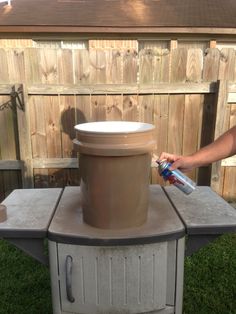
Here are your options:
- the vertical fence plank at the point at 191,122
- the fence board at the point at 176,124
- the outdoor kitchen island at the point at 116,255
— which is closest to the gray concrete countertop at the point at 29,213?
the outdoor kitchen island at the point at 116,255

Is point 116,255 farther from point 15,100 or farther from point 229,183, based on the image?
point 229,183

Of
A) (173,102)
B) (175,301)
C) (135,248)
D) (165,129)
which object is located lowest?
(175,301)

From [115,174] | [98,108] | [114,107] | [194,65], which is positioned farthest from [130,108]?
[115,174]

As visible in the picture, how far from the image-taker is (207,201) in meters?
1.86

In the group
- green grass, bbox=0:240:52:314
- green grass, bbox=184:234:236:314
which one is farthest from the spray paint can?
green grass, bbox=0:240:52:314

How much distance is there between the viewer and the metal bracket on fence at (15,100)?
3.30 metres

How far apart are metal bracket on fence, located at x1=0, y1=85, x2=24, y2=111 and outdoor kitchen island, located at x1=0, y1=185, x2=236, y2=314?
194cm

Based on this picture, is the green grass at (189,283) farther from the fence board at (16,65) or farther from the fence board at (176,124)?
the fence board at (16,65)

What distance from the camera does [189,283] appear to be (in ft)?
8.44

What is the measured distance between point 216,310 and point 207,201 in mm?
952

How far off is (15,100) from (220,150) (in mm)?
2418

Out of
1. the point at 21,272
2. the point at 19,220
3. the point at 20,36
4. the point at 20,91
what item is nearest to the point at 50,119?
the point at 20,91

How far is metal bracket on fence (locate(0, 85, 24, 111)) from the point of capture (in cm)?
330

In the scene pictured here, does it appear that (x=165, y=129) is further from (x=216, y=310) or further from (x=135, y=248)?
(x=135, y=248)
